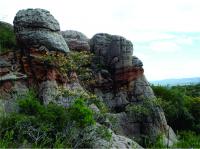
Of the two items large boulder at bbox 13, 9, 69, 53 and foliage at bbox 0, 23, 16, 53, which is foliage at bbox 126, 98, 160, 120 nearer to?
large boulder at bbox 13, 9, 69, 53

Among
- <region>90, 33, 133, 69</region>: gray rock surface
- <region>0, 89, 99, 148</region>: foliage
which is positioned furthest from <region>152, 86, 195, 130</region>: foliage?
<region>0, 89, 99, 148</region>: foliage

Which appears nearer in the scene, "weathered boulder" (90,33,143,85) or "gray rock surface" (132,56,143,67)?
"weathered boulder" (90,33,143,85)

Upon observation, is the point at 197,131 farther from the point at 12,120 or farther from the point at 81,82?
the point at 12,120

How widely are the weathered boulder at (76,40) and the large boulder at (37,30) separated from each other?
4717 mm

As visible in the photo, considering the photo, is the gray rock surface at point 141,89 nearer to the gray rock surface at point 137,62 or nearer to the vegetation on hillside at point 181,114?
the gray rock surface at point 137,62

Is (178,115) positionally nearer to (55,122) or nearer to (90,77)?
(90,77)

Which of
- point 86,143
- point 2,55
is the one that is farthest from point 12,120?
point 2,55

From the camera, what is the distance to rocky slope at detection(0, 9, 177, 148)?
2795 centimetres

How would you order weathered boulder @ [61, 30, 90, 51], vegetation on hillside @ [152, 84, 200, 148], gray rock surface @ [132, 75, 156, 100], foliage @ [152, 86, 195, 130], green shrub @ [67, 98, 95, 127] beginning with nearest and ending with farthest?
1. green shrub @ [67, 98, 95, 127]
2. gray rock surface @ [132, 75, 156, 100]
3. weathered boulder @ [61, 30, 90, 51]
4. vegetation on hillside @ [152, 84, 200, 148]
5. foliage @ [152, 86, 195, 130]

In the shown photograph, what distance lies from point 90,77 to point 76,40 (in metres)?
2.92

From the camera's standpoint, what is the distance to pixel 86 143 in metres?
20.4

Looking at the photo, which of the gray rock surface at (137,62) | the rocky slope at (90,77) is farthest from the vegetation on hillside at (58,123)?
the gray rock surface at (137,62)

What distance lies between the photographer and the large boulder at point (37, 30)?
28438mm

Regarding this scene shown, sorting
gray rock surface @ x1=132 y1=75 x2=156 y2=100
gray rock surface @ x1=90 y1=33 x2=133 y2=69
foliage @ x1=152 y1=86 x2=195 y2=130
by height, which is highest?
gray rock surface @ x1=90 y1=33 x2=133 y2=69
